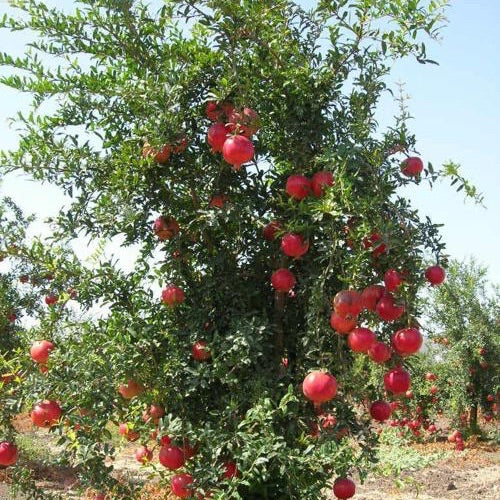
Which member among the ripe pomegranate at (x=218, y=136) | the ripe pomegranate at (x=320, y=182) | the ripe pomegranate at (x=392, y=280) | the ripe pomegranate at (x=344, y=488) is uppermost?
the ripe pomegranate at (x=218, y=136)

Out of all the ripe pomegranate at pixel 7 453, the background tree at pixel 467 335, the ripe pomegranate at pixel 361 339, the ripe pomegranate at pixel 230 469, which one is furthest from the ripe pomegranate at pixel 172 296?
the background tree at pixel 467 335

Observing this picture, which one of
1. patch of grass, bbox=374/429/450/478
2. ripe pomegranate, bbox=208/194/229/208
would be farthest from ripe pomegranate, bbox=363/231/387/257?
patch of grass, bbox=374/429/450/478

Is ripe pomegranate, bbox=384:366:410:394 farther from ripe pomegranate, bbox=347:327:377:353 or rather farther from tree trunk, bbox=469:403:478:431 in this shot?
tree trunk, bbox=469:403:478:431

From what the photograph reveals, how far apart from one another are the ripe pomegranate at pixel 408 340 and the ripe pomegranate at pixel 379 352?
0.09 meters

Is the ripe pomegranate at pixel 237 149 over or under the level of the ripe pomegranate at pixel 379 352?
over

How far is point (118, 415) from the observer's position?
294 cm

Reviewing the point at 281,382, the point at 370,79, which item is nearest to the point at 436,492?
the point at 281,382

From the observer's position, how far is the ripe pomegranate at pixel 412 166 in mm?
2797

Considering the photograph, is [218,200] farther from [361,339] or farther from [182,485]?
[182,485]

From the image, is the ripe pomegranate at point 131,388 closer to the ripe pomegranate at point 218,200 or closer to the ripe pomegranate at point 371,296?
the ripe pomegranate at point 218,200

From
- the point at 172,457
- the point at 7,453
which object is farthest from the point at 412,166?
the point at 7,453

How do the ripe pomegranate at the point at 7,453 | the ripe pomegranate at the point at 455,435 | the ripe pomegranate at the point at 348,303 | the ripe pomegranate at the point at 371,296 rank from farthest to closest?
the ripe pomegranate at the point at 455,435 < the ripe pomegranate at the point at 7,453 < the ripe pomegranate at the point at 371,296 < the ripe pomegranate at the point at 348,303

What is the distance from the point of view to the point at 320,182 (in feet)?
8.81

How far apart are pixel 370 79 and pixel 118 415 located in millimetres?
2053
